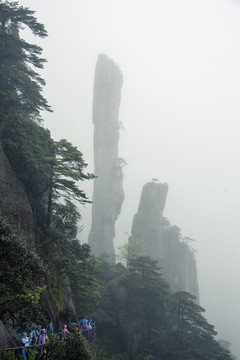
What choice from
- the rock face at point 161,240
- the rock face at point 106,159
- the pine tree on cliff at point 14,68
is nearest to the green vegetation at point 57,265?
the pine tree on cliff at point 14,68

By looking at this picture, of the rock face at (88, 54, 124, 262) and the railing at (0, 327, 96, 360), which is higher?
the rock face at (88, 54, 124, 262)

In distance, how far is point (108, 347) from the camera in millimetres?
26422

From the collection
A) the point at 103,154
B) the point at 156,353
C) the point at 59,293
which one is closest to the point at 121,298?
the point at 156,353

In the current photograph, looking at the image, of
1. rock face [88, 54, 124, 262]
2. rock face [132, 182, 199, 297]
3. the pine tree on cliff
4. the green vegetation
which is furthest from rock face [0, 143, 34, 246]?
rock face [88, 54, 124, 262]

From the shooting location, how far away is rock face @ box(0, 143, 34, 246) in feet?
39.2

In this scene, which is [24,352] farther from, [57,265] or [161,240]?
[161,240]

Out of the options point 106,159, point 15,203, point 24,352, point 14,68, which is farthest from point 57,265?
point 106,159

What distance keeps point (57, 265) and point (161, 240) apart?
38.7 m

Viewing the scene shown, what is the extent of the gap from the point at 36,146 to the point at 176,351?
74.1 ft

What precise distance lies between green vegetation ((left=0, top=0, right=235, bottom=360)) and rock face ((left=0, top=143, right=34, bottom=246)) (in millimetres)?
1691

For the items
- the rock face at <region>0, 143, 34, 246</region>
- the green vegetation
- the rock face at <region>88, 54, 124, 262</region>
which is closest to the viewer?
the green vegetation

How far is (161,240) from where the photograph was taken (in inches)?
2035

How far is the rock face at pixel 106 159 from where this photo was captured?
54219 mm

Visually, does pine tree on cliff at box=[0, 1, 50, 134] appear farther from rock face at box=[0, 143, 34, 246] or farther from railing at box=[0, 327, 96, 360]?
railing at box=[0, 327, 96, 360]
